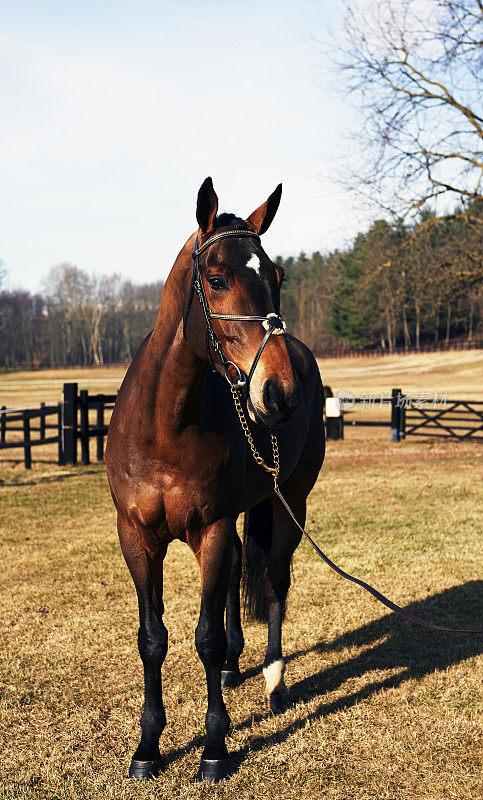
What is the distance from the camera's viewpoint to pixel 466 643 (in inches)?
198

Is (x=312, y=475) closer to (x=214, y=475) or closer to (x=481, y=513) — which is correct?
(x=214, y=475)

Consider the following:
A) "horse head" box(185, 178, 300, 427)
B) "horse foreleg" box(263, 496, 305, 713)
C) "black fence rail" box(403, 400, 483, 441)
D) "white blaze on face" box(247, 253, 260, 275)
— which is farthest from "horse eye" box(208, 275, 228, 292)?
"black fence rail" box(403, 400, 483, 441)

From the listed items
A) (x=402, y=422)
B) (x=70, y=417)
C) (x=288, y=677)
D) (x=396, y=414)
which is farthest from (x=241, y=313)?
(x=402, y=422)

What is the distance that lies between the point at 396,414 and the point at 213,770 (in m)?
14.7

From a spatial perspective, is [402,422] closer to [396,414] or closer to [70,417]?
[396,414]

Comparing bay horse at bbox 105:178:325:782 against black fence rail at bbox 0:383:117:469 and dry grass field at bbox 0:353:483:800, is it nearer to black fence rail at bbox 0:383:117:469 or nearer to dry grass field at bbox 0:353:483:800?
dry grass field at bbox 0:353:483:800

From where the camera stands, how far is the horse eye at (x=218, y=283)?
107 inches

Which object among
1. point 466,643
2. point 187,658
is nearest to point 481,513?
point 466,643

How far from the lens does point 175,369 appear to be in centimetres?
307

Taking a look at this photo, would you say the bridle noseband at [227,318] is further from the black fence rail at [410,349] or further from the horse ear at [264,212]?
the black fence rail at [410,349]

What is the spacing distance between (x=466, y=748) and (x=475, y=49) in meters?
16.0

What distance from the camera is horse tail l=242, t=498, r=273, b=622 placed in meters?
4.73

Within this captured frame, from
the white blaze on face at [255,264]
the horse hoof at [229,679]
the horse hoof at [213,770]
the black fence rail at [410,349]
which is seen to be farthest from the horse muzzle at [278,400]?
the black fence rail at [410,349]

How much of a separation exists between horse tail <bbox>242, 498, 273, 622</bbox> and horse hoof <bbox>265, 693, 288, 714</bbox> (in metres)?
0.70
